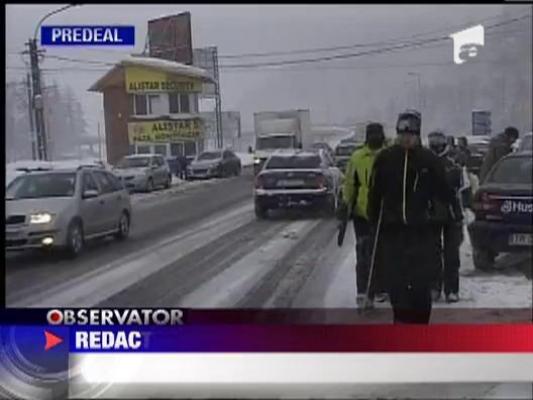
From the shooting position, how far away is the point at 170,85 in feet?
11.2

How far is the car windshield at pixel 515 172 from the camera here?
3408mm

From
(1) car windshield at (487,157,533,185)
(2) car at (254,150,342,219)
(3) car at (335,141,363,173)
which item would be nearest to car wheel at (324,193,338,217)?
(2) car at (254,150,342,219)

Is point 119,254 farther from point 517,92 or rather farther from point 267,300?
point 517,92

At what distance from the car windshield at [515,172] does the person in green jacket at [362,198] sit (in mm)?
471

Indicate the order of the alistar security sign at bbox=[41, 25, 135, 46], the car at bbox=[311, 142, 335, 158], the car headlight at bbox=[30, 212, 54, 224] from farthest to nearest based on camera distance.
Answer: the car at bbox=[311, 142, 335, 158] → the car headlight at bbox=[30, 212, 54, 224] → the alistar security sign at bbox=[41, 25, 135, 46]

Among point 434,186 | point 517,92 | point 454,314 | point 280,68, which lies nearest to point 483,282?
point 454,314

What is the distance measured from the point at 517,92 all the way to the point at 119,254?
5.37ft

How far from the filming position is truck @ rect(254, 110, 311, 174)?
3.33 m

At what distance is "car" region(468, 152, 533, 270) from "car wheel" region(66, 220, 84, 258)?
1.50 m

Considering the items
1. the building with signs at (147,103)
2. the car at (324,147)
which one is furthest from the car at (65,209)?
the car at (324,147)

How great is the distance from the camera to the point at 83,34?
10.8 ft

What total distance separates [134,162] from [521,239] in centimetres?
151

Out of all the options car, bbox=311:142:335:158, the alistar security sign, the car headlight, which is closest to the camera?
the alistar security sign

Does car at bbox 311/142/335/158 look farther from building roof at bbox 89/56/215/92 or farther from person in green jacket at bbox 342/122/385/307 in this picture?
building roof at bbox 89/56/215/92
